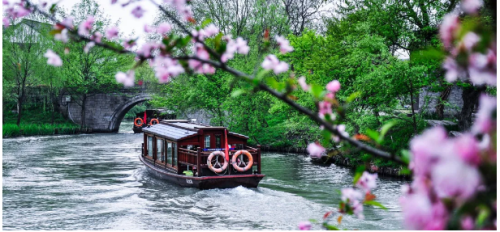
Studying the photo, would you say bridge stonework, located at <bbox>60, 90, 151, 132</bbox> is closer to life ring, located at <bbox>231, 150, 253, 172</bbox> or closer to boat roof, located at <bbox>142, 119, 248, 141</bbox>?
boat roof, located at <bbox>142, 119, 248, 141</bbox>

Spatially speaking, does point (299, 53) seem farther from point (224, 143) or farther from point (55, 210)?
point (55, 210)

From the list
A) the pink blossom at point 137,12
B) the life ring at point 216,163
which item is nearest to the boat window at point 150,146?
the life ring at point 216,163

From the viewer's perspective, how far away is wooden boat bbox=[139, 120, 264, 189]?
522 inches

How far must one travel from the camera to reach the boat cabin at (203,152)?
528 inches

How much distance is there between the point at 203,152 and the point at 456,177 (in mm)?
12684

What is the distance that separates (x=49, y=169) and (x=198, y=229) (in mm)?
9242

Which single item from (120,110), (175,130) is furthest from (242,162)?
(120,110)

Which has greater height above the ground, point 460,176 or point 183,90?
point 183,90

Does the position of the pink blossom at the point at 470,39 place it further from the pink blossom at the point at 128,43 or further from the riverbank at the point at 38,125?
the riverbank at the point at 38,125

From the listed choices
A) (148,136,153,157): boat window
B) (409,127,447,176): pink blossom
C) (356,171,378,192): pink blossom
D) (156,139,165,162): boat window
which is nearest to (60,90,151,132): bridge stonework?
(148,136,153,157): boat window

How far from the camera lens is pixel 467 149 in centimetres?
90

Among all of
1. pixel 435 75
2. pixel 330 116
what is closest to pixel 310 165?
pixel 435 75

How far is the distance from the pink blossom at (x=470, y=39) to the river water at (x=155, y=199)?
8466 mm

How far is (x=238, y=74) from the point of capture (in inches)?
62.9
